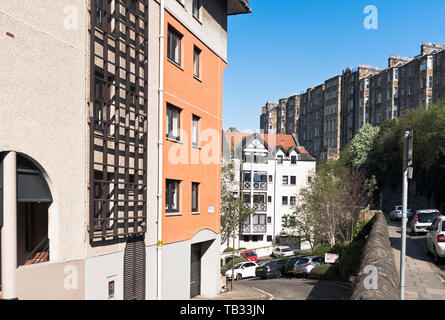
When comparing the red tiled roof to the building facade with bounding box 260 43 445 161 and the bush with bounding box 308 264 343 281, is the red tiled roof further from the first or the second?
the bush with bounding box 308 264 343 281

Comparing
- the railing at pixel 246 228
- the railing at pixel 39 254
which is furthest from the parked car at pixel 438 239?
the railing at pixel 246 228

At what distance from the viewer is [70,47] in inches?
419

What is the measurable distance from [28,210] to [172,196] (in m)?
6.82

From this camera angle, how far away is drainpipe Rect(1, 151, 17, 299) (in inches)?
342

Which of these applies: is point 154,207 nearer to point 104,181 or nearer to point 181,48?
point 104,181

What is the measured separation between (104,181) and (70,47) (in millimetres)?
3486

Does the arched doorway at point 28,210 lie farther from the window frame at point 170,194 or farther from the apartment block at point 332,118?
the apartment block at point 332,118

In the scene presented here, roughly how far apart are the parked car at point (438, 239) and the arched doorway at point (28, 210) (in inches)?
540

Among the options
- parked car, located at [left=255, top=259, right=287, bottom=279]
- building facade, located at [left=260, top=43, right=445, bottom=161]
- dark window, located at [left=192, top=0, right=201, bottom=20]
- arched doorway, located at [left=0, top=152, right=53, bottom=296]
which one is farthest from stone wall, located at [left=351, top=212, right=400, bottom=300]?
building facade, located at [left=260, top=43, right=445, bottom=161]

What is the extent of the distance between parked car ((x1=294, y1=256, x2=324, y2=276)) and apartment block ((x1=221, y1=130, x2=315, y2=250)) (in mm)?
26410

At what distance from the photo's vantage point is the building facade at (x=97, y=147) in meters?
9.12

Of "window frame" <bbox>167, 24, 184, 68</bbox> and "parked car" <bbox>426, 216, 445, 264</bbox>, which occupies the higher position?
"window frame" <bbox>167, 24, 184, 68</bbox>

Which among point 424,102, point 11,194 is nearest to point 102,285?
point 11,194

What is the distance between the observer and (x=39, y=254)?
396 inches
